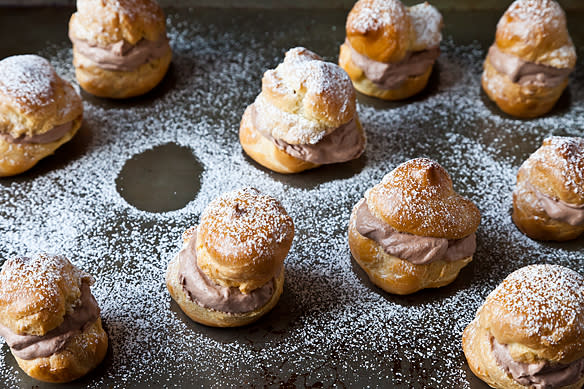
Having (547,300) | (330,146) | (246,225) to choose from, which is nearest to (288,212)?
(330,146)

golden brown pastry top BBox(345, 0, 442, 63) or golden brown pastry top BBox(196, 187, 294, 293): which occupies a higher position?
golden brown pastry top BBox(345, 0, 442, 63)

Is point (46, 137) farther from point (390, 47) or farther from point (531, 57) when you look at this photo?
point (531, 57)

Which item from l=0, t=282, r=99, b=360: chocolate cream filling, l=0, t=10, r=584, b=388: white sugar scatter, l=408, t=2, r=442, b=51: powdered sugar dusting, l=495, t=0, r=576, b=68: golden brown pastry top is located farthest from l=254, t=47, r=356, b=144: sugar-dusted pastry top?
l=0, t=282, r=99, b=360: chocolate cream filling

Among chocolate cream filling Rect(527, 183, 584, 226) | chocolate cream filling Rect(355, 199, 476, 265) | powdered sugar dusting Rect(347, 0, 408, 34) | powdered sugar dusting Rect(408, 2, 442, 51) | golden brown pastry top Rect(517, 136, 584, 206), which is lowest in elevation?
chocolate cream filling Rect(355, 199, 476, 265)

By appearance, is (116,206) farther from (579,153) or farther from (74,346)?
(579,153)

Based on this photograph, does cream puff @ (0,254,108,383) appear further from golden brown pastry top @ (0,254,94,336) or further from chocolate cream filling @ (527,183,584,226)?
chocolate cream filling @ (527,183,584,226)

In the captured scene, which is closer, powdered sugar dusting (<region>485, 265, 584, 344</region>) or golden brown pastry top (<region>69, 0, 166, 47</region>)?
powdered sugar dusting (<region>485, 265, 584, 344</region>)

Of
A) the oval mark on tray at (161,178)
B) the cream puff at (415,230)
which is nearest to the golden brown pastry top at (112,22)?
the oval mark on tray at (161,178)
